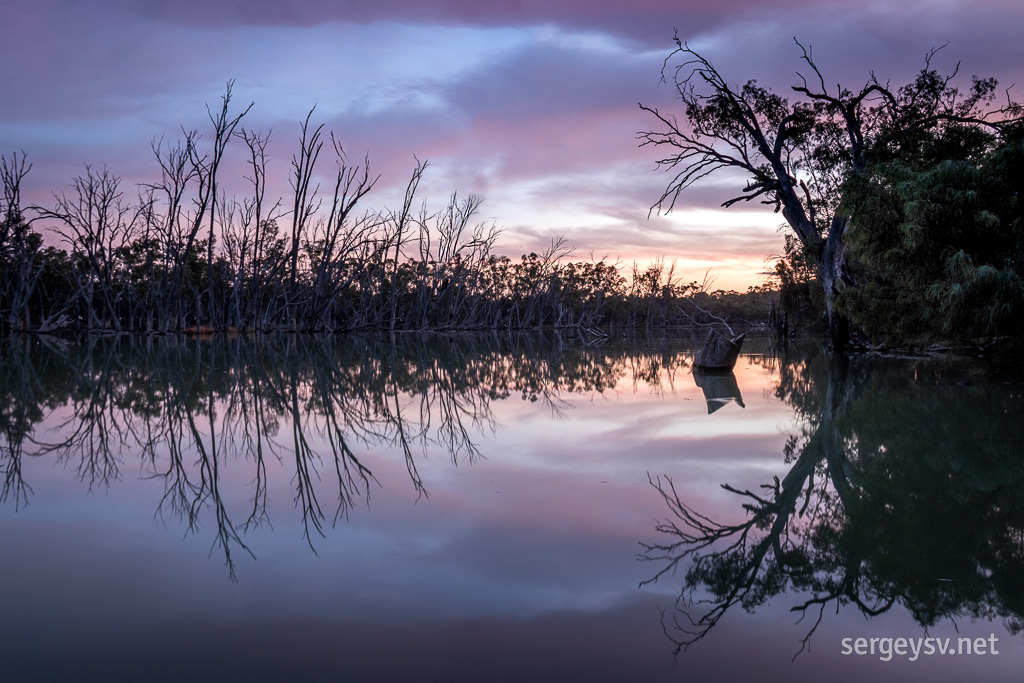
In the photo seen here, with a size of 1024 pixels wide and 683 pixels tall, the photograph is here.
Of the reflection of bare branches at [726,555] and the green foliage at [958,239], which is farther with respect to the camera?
the green foliage at [958,239]

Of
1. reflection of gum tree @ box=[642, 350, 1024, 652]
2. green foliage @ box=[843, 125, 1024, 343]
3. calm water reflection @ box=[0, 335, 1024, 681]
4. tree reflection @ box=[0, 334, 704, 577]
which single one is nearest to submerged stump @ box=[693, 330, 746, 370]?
tree reflection @ box=[0, 334, 704, 577]

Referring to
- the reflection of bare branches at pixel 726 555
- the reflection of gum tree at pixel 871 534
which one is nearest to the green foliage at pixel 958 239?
the reflection of gum tree at pixel 871 534

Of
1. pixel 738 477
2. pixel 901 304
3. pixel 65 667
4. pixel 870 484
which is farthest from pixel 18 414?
pixel 901 304

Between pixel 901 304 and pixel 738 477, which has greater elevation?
pixel 901 304

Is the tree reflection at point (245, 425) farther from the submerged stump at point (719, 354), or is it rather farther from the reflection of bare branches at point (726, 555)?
the reflection of bare branches at point (726, 555)

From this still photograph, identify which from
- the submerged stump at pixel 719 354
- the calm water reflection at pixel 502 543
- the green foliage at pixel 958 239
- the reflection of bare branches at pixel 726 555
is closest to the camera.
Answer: the calm water reflection at pixel 502 543

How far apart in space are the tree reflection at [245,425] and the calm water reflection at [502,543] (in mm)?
45

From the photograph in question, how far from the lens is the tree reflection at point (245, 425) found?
4.29 meters

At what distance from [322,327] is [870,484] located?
3810 cm

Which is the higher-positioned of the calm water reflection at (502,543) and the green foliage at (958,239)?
the green foliage at (958,239)

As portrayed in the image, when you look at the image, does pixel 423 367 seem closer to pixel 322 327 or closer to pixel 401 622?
pixel 401 622

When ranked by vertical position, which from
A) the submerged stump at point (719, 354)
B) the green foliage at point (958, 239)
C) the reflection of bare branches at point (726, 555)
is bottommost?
the reflection of bare branches at point (726, 555)

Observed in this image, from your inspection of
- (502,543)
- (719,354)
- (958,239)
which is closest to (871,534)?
(502,543)

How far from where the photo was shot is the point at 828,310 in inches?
801
